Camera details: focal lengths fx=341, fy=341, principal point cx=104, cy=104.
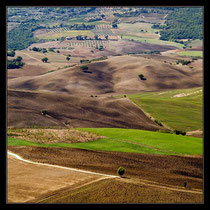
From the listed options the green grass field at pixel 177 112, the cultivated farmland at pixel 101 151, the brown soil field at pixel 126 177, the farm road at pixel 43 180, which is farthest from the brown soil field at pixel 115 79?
the farm road at pixel 43 180

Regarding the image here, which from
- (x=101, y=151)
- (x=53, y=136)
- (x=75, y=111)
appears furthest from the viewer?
(x=75, y=111)

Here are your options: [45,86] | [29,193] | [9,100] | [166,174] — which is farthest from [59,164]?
[45,86]

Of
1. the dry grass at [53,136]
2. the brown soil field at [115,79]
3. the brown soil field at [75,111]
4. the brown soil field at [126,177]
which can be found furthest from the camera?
the brown soil field at [115,79]

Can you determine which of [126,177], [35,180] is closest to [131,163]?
[126,177]

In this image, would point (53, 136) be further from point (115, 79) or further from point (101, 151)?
point (115, 79)

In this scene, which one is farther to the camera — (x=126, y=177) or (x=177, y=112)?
(x=177, y=112)

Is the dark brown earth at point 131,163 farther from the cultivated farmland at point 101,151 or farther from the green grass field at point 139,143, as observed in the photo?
the green grass field at point 139,143

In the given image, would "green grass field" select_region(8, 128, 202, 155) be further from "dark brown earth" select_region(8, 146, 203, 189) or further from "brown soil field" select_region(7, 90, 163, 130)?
"brown soil field" select_region(7, 90, 163, 130)
